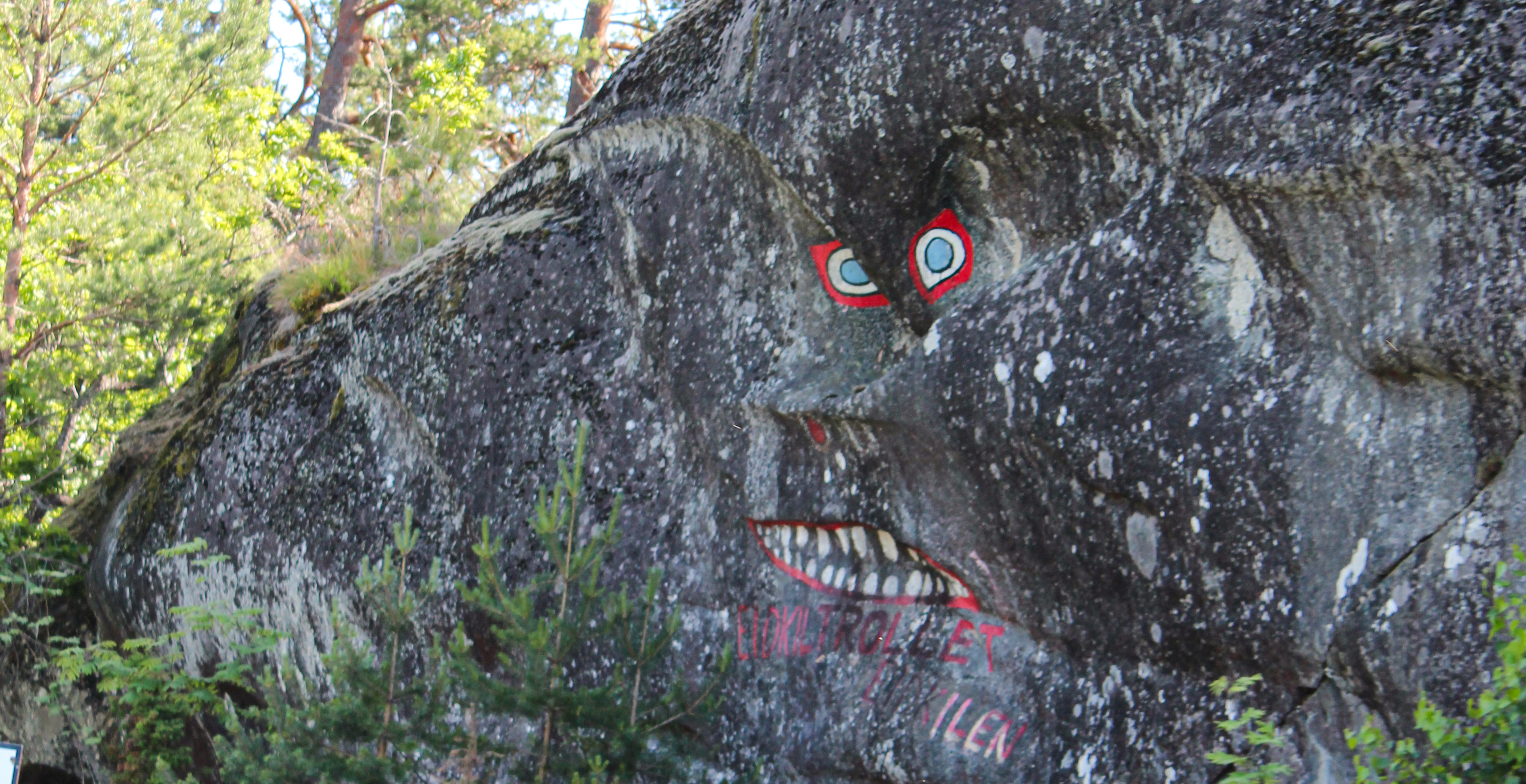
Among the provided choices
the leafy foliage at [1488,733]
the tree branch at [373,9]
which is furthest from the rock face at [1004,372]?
the tree branch at [373,9]

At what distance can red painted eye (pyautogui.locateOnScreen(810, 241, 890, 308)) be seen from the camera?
5.00 m

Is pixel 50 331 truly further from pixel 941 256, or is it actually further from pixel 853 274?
pixel 941 256

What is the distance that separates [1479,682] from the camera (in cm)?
327

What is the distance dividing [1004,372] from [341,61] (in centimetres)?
1380

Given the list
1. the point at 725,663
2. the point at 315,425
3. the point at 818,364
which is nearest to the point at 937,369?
the point at 818,364

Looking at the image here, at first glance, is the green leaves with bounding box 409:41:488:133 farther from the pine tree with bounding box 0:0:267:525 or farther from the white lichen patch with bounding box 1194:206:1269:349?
the white lichen patch with bounding box 1194:206:1269:349

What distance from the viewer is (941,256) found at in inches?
188

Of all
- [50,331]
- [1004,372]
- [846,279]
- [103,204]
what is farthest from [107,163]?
[1004,372]

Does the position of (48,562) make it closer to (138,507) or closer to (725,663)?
(138,507)

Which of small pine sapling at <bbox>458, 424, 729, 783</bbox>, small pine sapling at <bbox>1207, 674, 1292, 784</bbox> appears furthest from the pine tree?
small pine sapling at <bbox>1207, 674, 1292, 784</bbox>

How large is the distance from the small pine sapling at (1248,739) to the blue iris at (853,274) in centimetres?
206

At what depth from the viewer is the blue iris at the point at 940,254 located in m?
4.76

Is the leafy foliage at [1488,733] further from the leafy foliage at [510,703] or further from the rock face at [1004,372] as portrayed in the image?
the leafy foliage at [510,703]

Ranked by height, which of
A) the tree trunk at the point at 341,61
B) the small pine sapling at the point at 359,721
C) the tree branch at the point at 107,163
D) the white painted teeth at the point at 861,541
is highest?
the tree trunk at the point at 341,61
